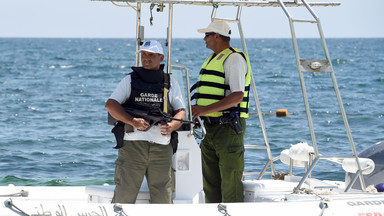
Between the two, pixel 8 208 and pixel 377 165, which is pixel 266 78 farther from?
pixel 8 208

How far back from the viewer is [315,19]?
5.15 meters

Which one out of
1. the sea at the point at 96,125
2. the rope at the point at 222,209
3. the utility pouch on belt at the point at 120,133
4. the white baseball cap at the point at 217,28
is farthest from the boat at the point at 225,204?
the sea at the point at 96,125

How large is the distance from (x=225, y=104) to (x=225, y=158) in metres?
0.39

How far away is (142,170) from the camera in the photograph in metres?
5.05

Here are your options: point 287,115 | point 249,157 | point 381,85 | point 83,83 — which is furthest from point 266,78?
point 249,157

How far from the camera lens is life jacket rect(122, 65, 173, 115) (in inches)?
198

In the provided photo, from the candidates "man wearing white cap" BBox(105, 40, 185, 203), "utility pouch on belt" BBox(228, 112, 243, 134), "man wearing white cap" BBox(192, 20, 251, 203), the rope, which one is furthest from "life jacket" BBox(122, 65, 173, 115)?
the rope

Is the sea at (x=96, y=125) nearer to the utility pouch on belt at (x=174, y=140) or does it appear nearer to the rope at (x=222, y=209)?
the utility pouch on belt at (x=174, y=140)

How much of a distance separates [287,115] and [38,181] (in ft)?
32.0

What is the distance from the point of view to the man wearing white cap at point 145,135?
16.4 ft

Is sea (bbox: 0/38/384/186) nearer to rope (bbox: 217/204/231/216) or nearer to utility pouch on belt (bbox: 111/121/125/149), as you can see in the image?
utility pouch on belt (bbox: 111/121/125/149)

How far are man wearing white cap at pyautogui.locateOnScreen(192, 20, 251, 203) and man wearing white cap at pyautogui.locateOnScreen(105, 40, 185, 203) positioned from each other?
38 centimetres

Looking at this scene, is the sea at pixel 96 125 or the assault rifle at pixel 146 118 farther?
the sea at pixel 96 125

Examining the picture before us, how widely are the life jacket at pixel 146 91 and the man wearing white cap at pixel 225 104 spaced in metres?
0.43
